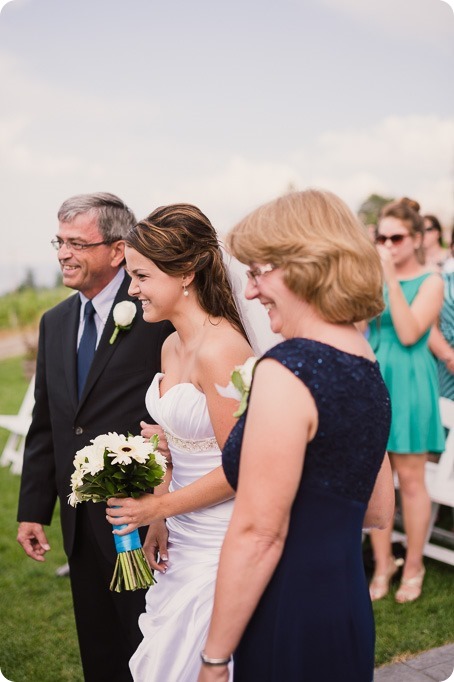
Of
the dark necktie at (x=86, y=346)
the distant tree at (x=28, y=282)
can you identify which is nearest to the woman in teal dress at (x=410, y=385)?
the dark necktie at (x=86, y=346)

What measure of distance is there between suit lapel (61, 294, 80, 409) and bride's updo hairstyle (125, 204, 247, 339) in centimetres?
92

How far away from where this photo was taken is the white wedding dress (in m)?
2.66

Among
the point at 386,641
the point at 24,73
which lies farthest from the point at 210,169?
the point at 386,641

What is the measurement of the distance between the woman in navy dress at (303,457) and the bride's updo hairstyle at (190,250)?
86 cm

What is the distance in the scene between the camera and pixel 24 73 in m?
21.1

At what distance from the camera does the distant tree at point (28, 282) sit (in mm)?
23188

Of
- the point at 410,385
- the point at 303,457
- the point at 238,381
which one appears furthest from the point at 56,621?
the point at 303,457

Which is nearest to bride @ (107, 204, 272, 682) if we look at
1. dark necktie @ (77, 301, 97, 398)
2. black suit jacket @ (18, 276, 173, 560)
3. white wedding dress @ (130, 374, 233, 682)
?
white wedding dress @ (130, 374, 233, 682)

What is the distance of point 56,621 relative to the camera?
17.1ft

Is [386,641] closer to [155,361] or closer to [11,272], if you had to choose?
[155,361]

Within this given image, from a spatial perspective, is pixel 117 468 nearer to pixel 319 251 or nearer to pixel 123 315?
pixel 123 315

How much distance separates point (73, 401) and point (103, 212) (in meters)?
0.93

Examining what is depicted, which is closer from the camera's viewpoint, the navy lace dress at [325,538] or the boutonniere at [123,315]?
the navy lace dress at [325,538]

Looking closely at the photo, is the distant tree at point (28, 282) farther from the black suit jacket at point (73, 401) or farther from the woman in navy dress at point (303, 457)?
the woman in navy dress at point (303, 457)
